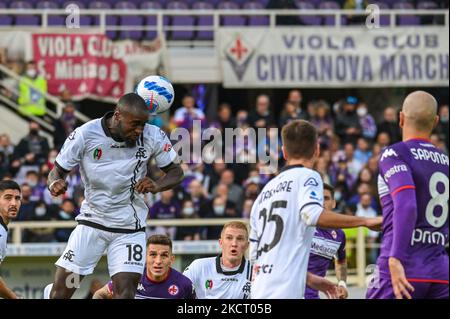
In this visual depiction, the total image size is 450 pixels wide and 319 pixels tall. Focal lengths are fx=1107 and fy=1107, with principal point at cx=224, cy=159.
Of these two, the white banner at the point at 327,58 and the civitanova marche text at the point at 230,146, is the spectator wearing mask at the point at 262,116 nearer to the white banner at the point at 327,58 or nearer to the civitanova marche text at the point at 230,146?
the civitanova marche text at the point at 230,146

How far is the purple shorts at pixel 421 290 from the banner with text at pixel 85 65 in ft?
54.4

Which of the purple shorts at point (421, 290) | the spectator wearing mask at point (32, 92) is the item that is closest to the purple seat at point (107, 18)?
the spectator wearing mask at point (32, 92)

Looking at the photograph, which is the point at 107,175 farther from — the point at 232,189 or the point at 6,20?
the point at 6,20

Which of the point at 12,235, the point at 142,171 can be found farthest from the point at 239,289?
the point at 12,235

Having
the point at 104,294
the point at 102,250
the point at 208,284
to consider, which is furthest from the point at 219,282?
the point at 102,250

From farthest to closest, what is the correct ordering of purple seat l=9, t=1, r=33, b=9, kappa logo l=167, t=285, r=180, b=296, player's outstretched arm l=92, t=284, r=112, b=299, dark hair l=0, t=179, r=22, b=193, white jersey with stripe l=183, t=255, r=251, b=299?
purple seat l=9, t=1, r=33, b=9, white jersey with stripe l=183, t=255, r=251, b=299, kappa logo l=167, t=285, r=180, b=296, dark hair l=0, t=179, r=22, b=193, player's outstretched arm l=92, t=284, r=112, b=299

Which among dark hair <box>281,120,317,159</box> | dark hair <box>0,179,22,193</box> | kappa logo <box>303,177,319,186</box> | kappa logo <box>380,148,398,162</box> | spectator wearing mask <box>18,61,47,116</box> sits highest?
spectator wearing mask <box>18,61,47,116</box>

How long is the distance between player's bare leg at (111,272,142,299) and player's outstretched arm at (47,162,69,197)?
0.94 m

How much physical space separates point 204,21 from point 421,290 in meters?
19.1

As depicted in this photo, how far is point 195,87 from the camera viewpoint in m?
25.3

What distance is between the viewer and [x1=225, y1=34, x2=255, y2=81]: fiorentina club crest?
24.8 meters

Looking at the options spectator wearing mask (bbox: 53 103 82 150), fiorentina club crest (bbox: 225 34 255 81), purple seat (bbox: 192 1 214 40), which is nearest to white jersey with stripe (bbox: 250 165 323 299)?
spectator wearing mask (bbox: 53 103 82 150)

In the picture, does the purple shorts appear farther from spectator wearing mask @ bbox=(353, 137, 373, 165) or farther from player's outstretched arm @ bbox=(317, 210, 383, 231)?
spectator wearing mask @ bbox=(353, 137, 373, 165)

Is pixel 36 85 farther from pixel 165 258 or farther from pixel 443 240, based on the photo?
pixel 443 240
